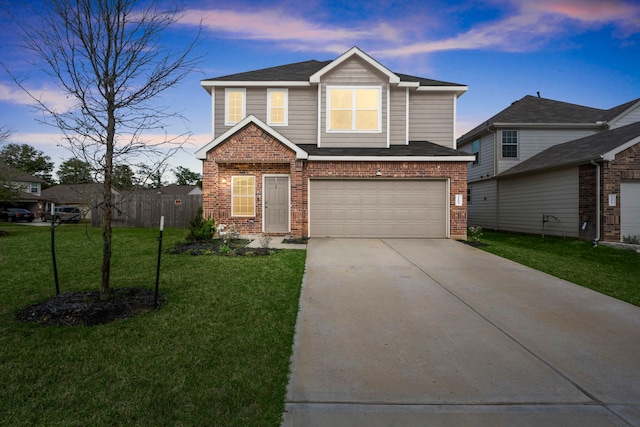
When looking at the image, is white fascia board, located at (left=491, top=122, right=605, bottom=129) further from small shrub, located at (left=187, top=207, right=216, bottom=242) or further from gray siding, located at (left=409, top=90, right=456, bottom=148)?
small shrub, located at (left=187, top=207, right=216, bottom=242)

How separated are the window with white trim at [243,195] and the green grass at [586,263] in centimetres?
864

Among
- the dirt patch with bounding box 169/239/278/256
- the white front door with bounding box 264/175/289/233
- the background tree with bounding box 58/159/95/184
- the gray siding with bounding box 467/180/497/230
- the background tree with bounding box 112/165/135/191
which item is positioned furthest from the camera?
the gray siding with bounding box 467/180/497/230

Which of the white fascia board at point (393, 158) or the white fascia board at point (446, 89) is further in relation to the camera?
the white fascia board at point (446, 89)

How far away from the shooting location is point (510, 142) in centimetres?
1773

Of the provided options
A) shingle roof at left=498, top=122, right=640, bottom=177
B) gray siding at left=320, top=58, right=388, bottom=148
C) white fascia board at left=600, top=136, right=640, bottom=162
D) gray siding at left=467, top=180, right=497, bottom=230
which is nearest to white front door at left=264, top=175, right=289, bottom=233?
gray siding at left=320, top=58, right=388, bottom=148

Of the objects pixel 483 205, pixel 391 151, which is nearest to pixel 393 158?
pixel 391 151

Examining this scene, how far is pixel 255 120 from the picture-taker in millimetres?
11922

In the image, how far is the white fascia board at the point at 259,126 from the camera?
11.8 meters

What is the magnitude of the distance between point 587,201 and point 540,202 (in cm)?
261

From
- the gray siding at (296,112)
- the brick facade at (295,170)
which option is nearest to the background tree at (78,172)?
the brick facade at (295,170)

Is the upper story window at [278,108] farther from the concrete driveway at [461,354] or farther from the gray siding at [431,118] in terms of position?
the concrete driveway at [461,354]

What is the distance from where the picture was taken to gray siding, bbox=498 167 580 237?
1350 centimetres

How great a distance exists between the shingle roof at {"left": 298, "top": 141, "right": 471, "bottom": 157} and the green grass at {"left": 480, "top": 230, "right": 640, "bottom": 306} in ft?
12.8

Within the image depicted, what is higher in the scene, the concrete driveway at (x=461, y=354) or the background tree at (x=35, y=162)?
the background tree at (x=35, y=162)
